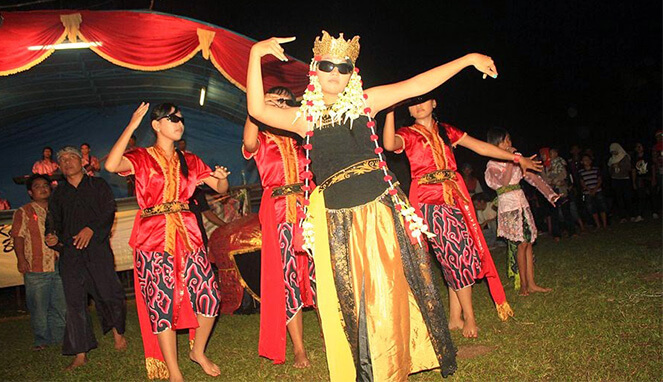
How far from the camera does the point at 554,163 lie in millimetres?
12430

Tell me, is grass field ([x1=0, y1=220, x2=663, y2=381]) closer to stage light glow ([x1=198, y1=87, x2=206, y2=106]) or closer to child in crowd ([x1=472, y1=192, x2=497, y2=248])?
child in crowd ([x1=472, y1=192, x2=497, y2=248])

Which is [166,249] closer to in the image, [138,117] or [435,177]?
[138,117]

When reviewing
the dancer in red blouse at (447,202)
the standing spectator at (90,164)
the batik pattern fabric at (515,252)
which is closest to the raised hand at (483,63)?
the dancer in red blouse at (447,202)

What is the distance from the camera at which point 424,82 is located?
358cm

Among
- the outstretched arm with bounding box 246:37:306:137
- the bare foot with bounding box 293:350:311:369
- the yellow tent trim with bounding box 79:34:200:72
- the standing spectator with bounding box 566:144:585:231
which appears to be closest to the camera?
the outstretched arm with bounding box 246:37:306:137

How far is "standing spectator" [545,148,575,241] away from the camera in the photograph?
40.2 feet

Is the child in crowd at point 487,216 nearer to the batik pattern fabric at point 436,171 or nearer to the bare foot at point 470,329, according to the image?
the batik pattern fabric at point 436,171

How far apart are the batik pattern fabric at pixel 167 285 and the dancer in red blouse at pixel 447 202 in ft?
6.43

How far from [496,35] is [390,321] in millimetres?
21024

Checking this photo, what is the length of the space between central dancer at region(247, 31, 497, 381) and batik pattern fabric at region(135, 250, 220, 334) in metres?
1.44

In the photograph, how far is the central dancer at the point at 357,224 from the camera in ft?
11.4

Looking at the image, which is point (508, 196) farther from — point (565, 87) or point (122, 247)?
point (565, 87)

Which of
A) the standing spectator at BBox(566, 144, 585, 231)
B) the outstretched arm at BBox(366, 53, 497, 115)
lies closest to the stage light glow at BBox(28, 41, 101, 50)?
the outstretched arm at BBox(366, 53, 497, 115)

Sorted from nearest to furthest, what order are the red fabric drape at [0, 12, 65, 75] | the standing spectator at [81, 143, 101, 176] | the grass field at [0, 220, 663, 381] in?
the grass field at [0, 220, 663, 381] → the red fabric drape at [0, 12, 65, 75] → the standing spectator at [81, 143, 101, 176]
